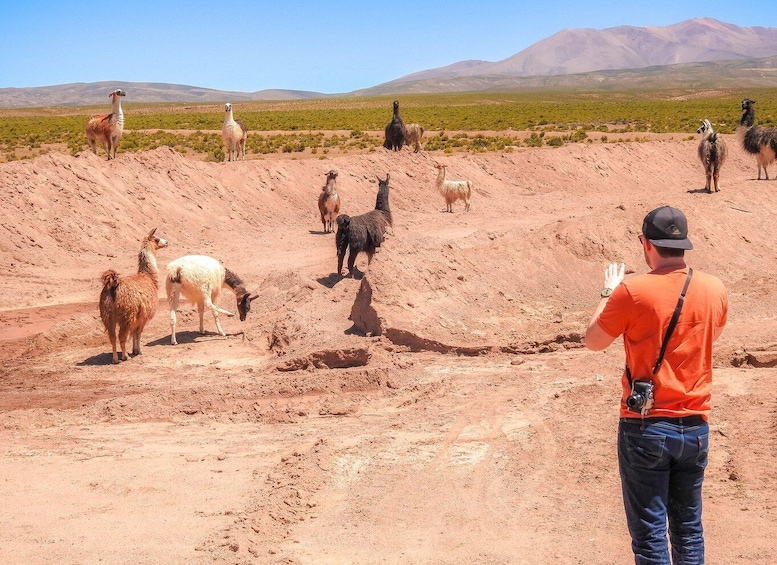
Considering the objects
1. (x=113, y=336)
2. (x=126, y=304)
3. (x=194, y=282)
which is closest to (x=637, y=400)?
(x=126, y=304)

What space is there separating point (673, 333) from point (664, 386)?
0.90 ft

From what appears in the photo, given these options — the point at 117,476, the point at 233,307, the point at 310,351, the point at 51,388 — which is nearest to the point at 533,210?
the point at 233,307

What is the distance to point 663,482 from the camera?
449cm

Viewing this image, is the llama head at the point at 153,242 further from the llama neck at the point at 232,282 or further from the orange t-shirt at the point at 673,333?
the orange t-shirt at the point at 673,333

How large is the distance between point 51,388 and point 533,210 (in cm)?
1846

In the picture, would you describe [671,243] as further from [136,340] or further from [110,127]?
[110,127]

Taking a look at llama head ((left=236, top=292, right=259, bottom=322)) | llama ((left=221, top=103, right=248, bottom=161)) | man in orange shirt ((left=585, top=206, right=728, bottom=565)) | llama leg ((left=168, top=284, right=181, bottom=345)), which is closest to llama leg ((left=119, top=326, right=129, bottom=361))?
llama leg ((left=168, top=284, right=181, bottom=345))

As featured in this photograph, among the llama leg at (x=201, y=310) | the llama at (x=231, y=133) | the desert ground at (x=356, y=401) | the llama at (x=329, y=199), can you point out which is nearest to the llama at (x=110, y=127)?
the desert ground at (x=356, y=401)

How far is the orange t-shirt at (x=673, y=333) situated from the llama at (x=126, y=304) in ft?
29.8

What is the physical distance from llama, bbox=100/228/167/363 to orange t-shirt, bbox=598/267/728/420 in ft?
29.8

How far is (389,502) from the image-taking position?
7.18m

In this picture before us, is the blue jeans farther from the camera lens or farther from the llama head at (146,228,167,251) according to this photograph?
the llama head at (146,228,167,251)

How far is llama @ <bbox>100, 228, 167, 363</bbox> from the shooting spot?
40.3 ft

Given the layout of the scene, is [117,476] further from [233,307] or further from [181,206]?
[181,206]
